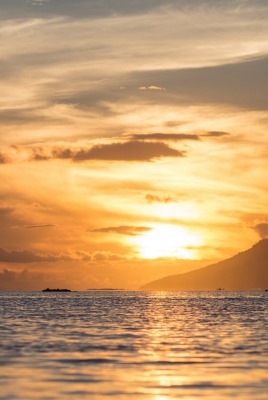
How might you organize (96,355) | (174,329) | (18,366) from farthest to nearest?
(174,329)
(96,355)
(18,366)

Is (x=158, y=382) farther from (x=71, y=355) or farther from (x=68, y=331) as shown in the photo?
(x=68, y=331)

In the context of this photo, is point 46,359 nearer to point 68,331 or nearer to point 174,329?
point 68,331

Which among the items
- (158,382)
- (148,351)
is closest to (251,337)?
(148,351)

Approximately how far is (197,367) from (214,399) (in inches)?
479

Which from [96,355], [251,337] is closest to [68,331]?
[251,337]

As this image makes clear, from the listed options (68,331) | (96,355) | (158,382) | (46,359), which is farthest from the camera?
(68,331)

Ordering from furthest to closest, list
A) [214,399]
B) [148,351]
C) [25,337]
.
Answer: [25,337] < [148,351] < [214,399]

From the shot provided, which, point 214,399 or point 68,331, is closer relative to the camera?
point 214,399

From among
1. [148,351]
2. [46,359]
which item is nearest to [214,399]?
[46,359]

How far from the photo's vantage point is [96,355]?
56.7 metres

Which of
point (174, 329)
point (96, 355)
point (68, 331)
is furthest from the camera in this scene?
point (174, 329)

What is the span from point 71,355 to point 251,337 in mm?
23383

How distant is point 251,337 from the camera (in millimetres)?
74000

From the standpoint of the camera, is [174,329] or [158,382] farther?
[174,329]
